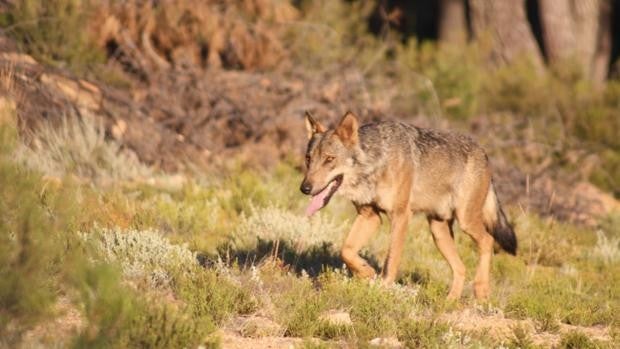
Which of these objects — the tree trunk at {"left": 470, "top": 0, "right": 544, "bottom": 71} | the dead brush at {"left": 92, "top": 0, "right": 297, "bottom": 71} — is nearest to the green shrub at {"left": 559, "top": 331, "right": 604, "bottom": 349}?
the dead brush at {"left": 92, "top": 0, "right": 297, "bottom": 71}

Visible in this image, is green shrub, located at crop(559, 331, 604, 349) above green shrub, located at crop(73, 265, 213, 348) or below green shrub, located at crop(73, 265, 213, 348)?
below

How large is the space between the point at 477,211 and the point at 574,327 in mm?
1518

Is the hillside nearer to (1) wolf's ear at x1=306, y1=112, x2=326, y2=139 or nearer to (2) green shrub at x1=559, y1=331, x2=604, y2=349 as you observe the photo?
(2) green shrub at x1=559, y1=331, x2=604, y2=349

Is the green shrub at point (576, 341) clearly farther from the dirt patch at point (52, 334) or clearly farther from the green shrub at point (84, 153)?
the green shrub at point (84, 153)

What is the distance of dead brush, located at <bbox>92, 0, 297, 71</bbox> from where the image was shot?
13.4 m

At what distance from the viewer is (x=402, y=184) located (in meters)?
7.80

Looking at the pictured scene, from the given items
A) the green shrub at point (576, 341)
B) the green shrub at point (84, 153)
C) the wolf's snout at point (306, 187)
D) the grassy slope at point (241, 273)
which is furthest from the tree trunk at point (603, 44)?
the green shrub at point (576, 341)

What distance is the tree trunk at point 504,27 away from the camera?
1809 centimetres

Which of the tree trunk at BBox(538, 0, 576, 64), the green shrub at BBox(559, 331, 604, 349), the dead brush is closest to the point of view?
the green shrub at BBox(559, 331, 604, 349)

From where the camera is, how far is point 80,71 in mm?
12672

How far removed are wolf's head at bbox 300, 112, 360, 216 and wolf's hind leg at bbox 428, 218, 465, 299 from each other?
1.34m

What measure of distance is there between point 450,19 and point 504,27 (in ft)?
6.76

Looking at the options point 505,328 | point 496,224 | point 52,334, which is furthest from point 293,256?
point 52,334

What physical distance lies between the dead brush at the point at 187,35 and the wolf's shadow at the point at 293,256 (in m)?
4.86
